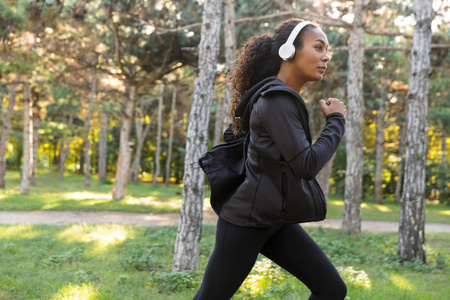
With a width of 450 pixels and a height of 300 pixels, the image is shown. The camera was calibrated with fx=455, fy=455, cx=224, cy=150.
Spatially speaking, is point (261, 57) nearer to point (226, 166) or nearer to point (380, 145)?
point (226, 166)

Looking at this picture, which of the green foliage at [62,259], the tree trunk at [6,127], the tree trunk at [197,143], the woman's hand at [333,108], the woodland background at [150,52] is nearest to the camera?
the woman's hand at [333,108]

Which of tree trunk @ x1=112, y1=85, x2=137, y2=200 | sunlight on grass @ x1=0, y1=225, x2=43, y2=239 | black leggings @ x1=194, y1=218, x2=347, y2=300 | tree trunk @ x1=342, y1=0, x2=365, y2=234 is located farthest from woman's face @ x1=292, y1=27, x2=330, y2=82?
tree trunk @ x1=112, y1=85, x2=137, y2=200

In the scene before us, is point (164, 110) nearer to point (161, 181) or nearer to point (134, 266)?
point (161, 181)

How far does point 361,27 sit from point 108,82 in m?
13.9

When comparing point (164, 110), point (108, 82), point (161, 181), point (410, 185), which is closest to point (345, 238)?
point (410, 185)

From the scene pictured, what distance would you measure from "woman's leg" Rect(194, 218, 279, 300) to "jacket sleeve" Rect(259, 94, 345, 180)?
409 millimetres

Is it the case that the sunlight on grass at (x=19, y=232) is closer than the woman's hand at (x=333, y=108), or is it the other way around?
the woman's hand at (x=333, y=108)

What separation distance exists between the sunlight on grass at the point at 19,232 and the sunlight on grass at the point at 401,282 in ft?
21.6

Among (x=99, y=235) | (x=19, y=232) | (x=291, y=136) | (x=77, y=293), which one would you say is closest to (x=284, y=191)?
(x=291, y=136)

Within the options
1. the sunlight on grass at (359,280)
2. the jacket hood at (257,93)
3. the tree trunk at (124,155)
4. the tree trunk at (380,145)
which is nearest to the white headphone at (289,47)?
the jacket hood at (257,93)

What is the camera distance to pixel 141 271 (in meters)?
6.11

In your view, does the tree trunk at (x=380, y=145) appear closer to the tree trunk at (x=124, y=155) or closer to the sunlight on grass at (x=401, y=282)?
the tree trunk at (x=124, y=155)

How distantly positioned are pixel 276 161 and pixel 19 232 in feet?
28.6

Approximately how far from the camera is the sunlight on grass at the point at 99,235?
27.2 ft
